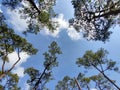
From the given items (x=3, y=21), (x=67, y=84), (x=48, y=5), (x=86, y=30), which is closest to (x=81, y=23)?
(x=86, y=30)

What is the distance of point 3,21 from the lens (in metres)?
26.6

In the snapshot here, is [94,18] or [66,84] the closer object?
[94,18]

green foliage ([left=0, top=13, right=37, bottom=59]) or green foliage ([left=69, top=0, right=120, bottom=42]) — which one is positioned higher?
green foliage ([left=0, top=13, right=37, bottom=59])

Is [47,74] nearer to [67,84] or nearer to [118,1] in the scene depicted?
[67,84]

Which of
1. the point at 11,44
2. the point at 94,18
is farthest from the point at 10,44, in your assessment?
the point at 94,18

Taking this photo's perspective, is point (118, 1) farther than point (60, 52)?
No

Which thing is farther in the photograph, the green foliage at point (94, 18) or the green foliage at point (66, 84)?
the green foliage at point (66, 84)

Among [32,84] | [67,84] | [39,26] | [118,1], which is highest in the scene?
[67,84]

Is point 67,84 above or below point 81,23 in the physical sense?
above

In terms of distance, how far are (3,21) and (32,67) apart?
7.94 m

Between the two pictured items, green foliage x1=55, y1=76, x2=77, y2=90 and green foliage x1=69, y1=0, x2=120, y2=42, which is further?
green foliage x1=55, y1=76, x2=77, y2=90

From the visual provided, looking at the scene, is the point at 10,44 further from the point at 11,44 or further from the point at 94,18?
the point at 94,18

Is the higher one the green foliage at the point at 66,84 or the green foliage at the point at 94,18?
the green foliage at the point at 66,84

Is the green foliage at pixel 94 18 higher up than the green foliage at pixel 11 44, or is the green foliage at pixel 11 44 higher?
the green foliage at pixel 11 44
